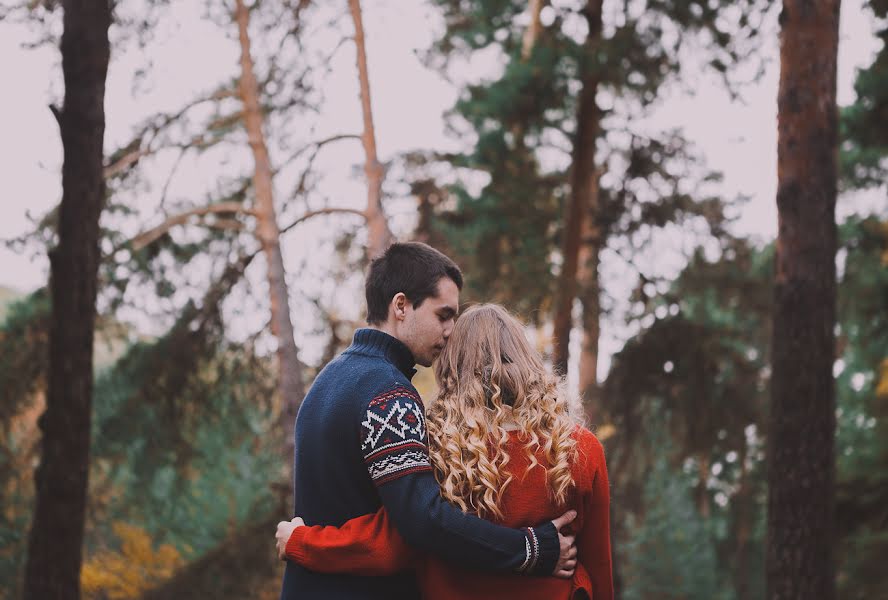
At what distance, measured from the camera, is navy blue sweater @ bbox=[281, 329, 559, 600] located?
9.19ft

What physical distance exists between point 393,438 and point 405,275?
0.51 metres

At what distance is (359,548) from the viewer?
288cm

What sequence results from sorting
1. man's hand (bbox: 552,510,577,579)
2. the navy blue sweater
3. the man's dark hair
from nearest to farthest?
1. the navy blue sweater
2. man's hand (bbox: 552,510,577,579)
3. the man's dark hair

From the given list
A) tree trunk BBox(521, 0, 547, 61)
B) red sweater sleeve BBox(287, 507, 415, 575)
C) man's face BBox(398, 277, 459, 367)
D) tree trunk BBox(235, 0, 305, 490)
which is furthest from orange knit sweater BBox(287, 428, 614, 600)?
tree trunk BBox(521, 0, 547, 61)

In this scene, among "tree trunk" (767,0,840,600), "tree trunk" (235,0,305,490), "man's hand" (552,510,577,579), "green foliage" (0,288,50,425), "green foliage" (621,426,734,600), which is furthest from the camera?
"green foliage" (621,426,734,600)

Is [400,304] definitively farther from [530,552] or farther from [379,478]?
[530,552]

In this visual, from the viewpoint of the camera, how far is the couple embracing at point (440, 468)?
2838mm

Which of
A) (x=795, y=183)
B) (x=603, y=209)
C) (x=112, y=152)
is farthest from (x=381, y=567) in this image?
(x=603, y=209)

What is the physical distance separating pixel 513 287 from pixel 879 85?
505 centimetres

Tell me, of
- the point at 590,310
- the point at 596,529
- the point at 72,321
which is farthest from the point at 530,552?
the point at 590,310

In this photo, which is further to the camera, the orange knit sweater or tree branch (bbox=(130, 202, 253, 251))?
tree branch (bbox=(130, 202, 253, 251))

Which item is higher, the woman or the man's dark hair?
the man's dark hair

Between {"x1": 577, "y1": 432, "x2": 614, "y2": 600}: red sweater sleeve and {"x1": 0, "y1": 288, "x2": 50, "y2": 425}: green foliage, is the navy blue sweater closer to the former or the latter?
{"x1": 577, "y1": 432, "x2": 614, "y2": 600}: red sweater sleeve

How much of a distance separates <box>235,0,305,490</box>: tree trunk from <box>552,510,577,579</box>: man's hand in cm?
763
